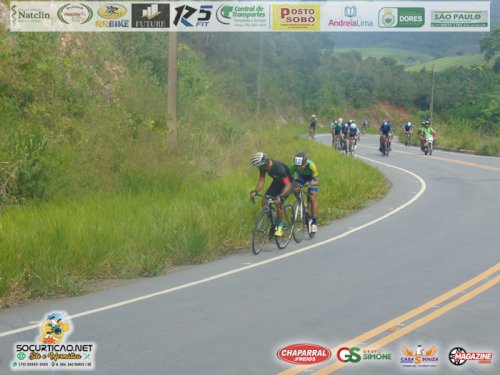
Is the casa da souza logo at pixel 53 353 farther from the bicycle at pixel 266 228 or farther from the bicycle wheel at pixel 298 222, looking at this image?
the bicycle wheel at pixel 298 222

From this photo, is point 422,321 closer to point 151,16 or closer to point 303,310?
point 303,310

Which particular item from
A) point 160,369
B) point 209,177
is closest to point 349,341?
Answer: point 160,369

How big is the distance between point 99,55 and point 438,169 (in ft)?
47.9

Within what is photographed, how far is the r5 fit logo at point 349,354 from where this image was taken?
7.64 m

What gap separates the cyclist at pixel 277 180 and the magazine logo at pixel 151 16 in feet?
44.1

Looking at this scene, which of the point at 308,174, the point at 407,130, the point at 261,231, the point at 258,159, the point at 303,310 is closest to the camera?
the point at 303,310

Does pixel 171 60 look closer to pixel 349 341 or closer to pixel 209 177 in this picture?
pixel 209 177

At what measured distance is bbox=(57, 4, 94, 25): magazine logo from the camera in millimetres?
25375

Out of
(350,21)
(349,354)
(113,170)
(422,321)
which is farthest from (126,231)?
(350,21)

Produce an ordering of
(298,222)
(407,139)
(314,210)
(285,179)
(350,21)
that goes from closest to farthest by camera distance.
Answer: (285,179) < (298,222) < (314,210) < (350,21) < (407,139)

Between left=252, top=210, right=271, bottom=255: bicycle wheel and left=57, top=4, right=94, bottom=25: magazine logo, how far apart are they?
13.8 m

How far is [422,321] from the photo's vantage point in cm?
906

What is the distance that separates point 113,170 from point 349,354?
38.0 feet

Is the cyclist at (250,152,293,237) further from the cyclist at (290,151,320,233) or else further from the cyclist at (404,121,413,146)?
the cyclist at (404,121,413,146)
